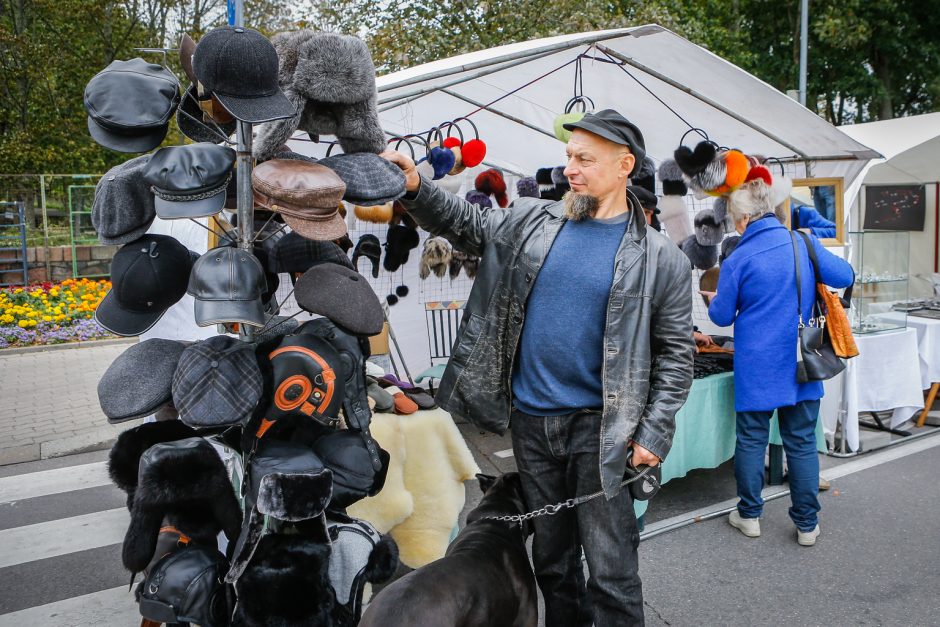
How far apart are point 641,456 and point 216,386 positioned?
4.24ft

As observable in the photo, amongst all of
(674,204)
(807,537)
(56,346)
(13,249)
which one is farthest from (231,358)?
(13,249)

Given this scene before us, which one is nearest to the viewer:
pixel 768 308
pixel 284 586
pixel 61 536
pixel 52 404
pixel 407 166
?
pixel 284 586

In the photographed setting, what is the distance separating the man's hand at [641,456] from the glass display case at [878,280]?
135 inches

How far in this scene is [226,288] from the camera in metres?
1.61

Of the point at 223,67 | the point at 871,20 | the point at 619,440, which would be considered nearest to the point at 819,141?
the point at 619,440

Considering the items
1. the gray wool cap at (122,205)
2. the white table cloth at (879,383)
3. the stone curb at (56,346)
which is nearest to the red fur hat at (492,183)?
the white table cloth at (879,383)

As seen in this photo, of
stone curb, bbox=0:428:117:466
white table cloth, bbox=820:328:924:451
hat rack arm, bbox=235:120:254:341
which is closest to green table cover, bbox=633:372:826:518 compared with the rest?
white table cloth, bbox=820:328:924:451

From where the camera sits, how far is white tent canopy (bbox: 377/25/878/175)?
3598 mm

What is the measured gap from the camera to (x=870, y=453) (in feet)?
15.7

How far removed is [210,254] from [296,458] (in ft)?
1.91

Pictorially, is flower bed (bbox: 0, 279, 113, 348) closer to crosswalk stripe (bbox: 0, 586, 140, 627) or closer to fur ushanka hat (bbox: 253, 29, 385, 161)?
crosswalk stripe (bbox: 0, 586, 140, 627)

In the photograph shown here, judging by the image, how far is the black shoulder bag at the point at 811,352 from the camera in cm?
333

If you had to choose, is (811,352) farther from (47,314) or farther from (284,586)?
(47,314)

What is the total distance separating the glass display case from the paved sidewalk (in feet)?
17.8
